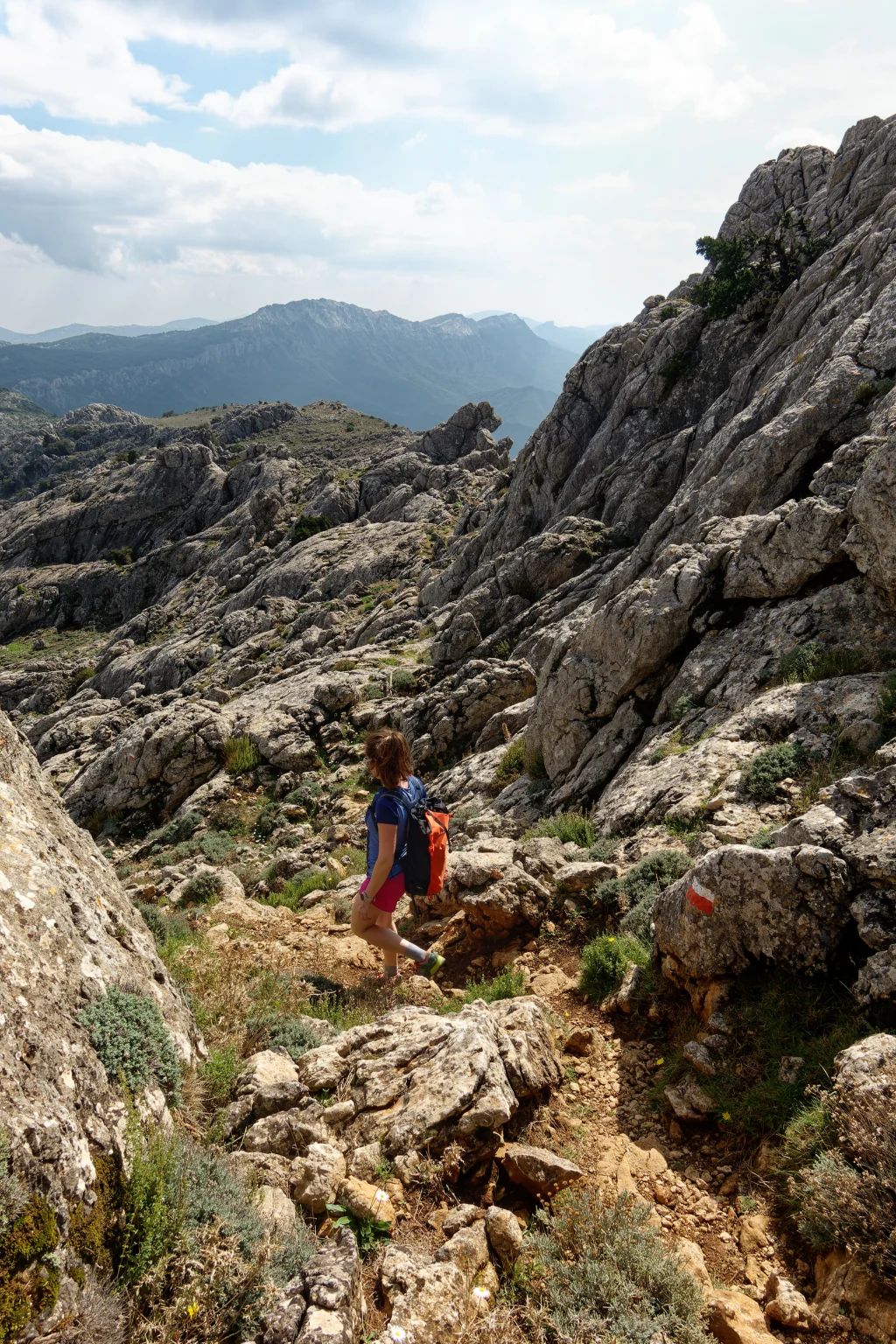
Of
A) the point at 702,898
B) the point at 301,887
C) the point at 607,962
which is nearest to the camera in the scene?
the point at 702,898

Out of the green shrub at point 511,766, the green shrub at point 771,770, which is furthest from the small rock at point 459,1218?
the green shrub at point 511,766

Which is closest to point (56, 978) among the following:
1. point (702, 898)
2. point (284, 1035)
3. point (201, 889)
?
point (284, 1035)

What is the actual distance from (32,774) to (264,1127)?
3219 mm

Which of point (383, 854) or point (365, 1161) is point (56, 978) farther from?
point (383, 854)

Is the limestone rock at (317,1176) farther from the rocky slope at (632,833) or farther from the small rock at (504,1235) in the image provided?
the small rock at (504,1235)

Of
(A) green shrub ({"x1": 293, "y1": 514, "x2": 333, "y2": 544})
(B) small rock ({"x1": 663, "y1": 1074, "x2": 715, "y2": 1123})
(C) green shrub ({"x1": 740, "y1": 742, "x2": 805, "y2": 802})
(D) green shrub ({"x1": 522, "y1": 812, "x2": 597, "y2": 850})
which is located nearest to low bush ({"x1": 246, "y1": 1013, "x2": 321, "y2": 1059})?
(B) small rock ({"x1": 663, "y1": 1074, "x2": 715, "y2": 1123})

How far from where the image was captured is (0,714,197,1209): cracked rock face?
9.93 ft

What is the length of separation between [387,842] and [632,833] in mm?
4113

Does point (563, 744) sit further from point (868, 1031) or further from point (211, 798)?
point (211, 798)

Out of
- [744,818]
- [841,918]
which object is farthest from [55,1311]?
[744,818]

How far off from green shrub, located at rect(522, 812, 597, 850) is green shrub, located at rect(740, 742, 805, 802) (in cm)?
249

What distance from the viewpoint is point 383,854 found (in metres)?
6.40

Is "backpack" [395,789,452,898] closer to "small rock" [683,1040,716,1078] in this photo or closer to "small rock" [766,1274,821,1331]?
"small rock" [683,1040,716,1078]

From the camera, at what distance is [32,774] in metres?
5.38
